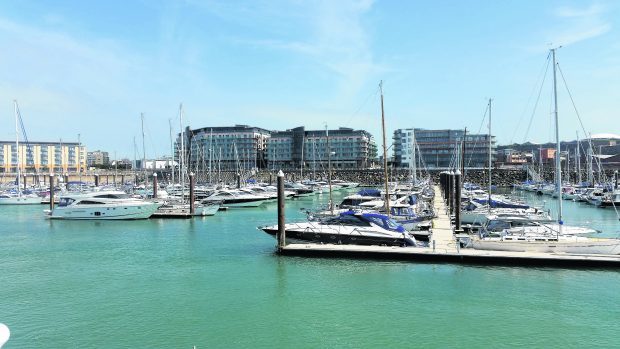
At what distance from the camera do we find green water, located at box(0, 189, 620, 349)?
18797 mm

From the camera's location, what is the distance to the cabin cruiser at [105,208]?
55844 mm

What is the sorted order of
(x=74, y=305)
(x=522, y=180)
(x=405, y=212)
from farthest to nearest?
(x=522, y=180)
(x=405, y=212)
(x=74, y=305)

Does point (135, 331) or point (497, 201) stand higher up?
point (497, 201)

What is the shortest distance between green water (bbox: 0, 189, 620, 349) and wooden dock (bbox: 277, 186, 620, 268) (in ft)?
2.10

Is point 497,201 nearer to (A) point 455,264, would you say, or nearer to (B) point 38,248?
(A) point 455,264

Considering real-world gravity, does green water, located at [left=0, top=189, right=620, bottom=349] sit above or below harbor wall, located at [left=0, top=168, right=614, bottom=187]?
below

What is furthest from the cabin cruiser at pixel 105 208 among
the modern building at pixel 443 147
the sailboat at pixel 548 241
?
the modern building at pixel 443 147

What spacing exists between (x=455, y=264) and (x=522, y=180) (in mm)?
125551

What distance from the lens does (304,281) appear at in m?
26.7

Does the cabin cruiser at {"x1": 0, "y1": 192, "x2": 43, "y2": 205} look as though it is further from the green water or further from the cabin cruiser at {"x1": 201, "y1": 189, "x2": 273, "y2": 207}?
the green water

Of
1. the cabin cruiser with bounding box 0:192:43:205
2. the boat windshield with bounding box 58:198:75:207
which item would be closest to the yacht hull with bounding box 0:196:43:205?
the cabin cruiser with bounding box 0:192:43:205

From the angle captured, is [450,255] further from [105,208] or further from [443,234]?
[105,208]

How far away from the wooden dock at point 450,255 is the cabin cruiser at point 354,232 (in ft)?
4.41

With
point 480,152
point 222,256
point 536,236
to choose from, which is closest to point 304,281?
point 222,256
